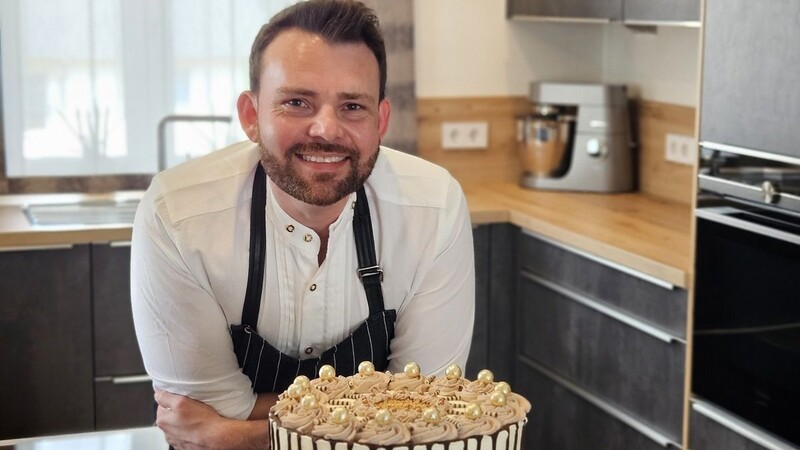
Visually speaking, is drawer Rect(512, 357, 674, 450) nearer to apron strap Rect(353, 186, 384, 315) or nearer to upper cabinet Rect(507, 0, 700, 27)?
upper cabinet Rect(507, 0, 700, 27)

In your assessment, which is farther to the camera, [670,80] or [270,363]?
→ [670,80]

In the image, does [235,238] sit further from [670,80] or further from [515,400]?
[670,80]

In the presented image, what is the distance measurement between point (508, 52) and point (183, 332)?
2.54 meters

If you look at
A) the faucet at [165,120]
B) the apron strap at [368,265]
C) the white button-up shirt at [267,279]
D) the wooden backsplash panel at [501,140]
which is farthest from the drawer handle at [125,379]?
the apron strap at [368,265]

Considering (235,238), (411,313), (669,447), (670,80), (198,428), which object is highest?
(670,80)

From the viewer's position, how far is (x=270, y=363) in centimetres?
187

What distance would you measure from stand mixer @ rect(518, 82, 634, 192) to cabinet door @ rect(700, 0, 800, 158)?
1.22 metres

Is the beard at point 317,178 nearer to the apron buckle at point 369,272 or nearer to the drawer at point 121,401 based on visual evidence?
the apron buckle at point 369,272

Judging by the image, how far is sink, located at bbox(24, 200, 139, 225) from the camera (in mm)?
3527

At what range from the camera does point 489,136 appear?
A: 417 cm

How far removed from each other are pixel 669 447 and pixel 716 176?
0.69 meters

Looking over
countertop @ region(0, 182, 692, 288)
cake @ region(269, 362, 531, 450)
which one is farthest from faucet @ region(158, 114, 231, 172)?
cake @ region(269, 362, 531, 450)

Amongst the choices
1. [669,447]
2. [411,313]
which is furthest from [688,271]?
[411,313]

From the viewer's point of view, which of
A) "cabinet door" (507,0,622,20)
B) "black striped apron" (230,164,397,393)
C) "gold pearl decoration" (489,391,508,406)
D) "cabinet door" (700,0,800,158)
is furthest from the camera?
"cabinet door" (507,0,622,20)
